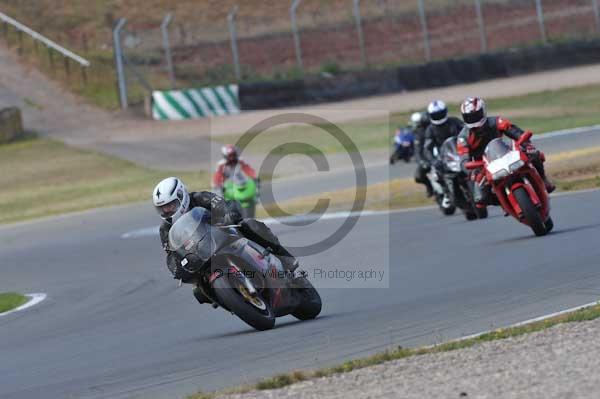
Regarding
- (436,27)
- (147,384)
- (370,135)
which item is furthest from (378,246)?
(436,27)

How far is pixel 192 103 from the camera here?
36.8 m

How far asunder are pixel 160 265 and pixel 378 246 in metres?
3.10

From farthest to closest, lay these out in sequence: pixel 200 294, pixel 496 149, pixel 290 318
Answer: pixel 496 149, pixel 290 318, pixel 200 294

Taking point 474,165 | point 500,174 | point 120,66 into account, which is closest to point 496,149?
point 500,174

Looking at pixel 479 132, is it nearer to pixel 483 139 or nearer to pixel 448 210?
pixel 483 139

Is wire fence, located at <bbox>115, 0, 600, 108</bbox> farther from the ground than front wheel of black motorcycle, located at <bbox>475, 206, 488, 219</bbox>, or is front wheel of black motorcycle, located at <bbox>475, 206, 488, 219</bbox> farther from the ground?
wire fence, located at <bbox>115, 0, 600, 108</bbox>

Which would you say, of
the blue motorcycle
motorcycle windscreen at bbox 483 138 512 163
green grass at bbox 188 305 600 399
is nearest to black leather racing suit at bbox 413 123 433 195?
motorcycle windscreen at bbox 483 138 512 163

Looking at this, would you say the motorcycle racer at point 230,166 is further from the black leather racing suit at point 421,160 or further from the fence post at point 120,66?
the fence post at point 120,66

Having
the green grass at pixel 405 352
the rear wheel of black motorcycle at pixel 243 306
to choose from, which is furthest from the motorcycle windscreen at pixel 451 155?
the green grass at pixel 405 352

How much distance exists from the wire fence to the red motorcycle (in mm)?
24993

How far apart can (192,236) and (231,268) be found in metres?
0.42

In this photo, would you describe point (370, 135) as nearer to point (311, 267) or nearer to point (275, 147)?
point (275, 147)

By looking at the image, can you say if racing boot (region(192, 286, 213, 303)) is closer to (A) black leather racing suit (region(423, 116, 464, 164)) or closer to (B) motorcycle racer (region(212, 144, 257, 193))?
(A) black leather racing suit (region(423, 116, 464, 164))

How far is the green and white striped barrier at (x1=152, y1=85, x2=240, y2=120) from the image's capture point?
3644cm
